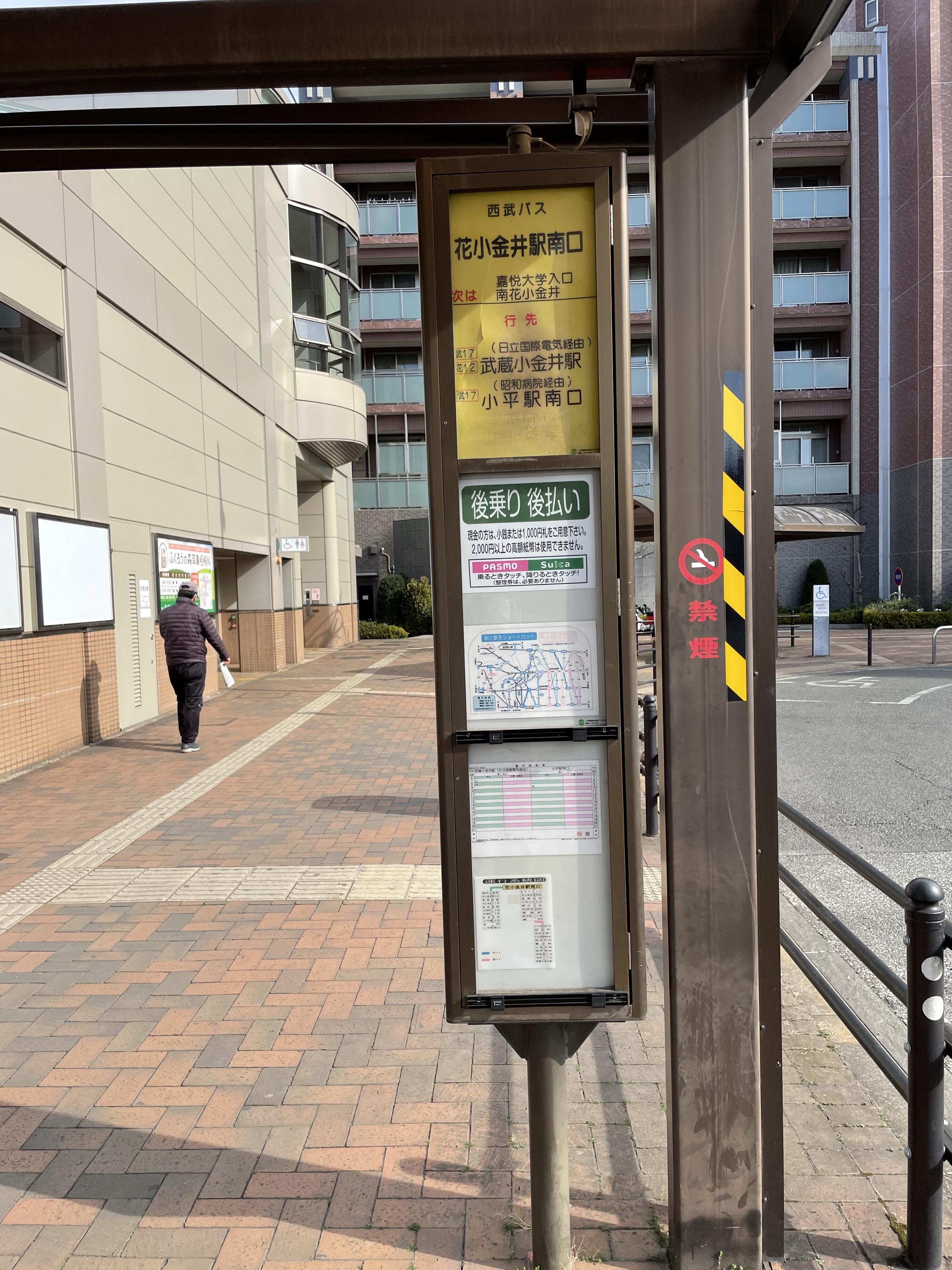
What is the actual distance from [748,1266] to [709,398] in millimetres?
2214

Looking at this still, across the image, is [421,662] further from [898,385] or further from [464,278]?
[898,385]

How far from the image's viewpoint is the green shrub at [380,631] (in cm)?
3472

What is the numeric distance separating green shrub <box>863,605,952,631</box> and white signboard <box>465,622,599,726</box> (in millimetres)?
32799

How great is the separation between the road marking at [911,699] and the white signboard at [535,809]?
1265 centimetres

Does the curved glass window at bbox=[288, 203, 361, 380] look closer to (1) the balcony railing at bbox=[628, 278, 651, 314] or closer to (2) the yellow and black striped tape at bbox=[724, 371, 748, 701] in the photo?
(1) the balcony railing at bbox=[628, 278, 651, 314]

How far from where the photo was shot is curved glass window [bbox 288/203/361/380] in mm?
25469

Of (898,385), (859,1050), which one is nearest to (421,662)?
(859,1050)

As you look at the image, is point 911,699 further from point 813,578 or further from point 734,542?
point 813,578

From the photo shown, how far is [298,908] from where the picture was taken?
5.52 m

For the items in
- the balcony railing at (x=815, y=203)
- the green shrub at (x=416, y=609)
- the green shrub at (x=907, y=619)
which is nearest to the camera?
the green shrub at (x=907, y=619)

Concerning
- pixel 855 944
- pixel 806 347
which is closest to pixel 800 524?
pixel 855 944

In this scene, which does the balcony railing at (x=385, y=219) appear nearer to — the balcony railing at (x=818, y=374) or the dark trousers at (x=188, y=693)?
the balcony railing at (x=818, y=374)

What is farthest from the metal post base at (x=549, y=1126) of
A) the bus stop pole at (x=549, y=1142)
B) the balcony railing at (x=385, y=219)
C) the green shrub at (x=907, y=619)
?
the balcony railing at (x=385, y=219)

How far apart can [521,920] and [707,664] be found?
80 centimetres
